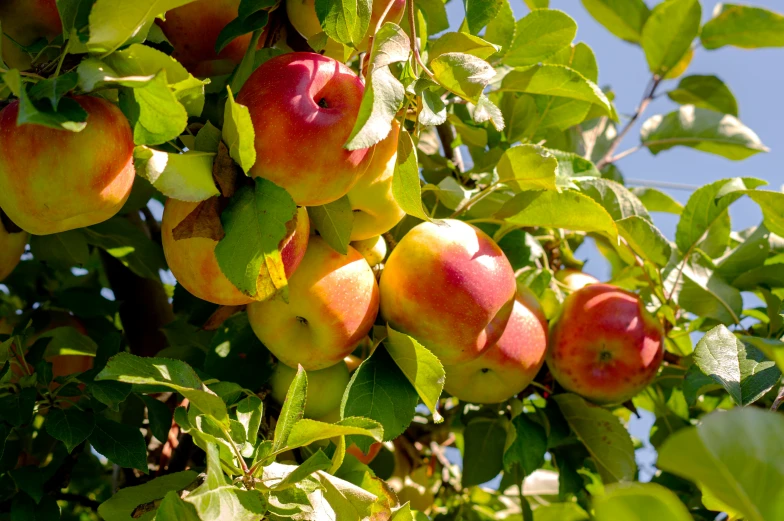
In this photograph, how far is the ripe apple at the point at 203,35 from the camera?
0.94 metres

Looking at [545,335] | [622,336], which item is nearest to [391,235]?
[545,335]

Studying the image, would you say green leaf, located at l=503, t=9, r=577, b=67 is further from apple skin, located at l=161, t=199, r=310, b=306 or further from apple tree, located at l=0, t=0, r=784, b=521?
apple skin, located at l=161, t=199, r=310, b=306

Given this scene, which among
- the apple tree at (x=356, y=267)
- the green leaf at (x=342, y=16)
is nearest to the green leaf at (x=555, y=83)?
the apple tree at (x=356, y=267)

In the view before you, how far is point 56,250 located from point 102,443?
1.25ft

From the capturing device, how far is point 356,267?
95cm

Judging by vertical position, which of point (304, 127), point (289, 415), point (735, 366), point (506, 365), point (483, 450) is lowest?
point (483, 450)

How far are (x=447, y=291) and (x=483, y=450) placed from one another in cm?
42

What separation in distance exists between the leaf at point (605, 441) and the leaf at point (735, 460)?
80 cm

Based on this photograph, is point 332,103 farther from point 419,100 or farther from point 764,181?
point 764,181

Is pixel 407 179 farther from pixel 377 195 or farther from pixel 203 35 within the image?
pixel 203 35

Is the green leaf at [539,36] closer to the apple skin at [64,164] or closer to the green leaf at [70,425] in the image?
the apple skin at [64,164]

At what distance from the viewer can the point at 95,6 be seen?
0.67 m

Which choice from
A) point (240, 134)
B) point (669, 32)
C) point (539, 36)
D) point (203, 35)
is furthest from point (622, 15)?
point (240, 134)

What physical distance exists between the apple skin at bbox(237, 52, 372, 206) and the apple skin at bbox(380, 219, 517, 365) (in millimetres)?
212
